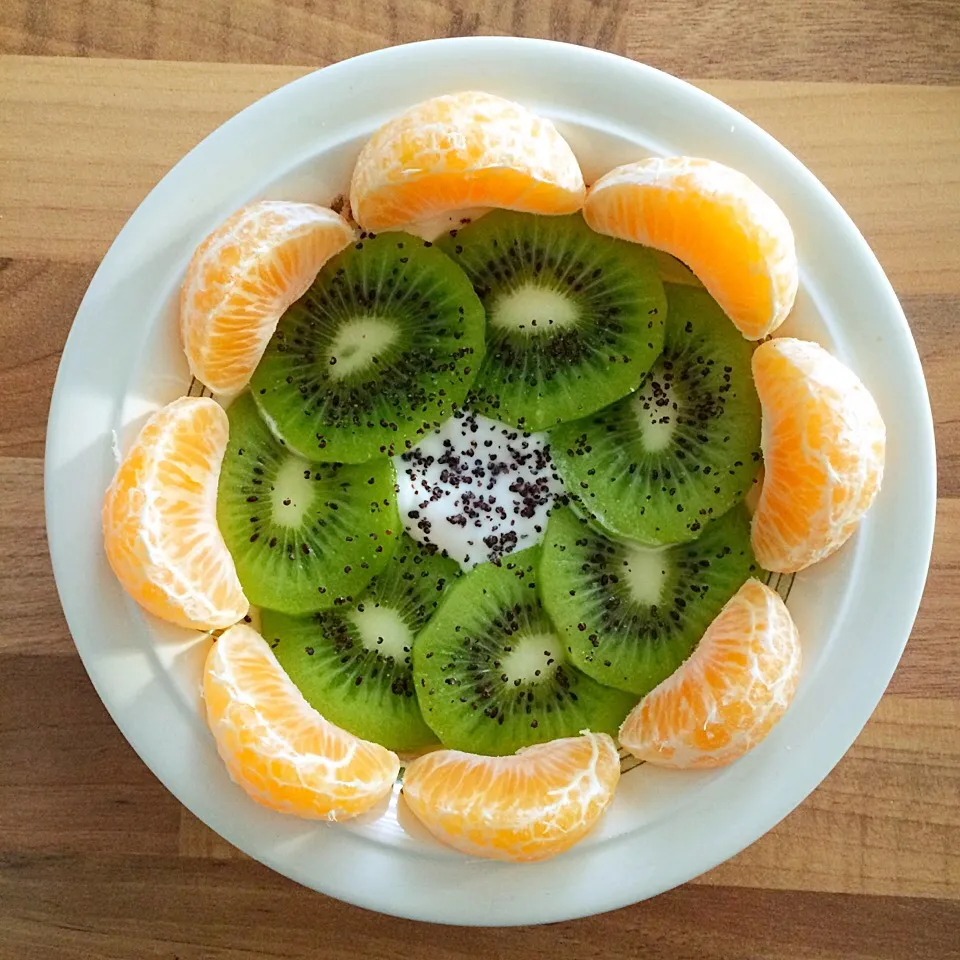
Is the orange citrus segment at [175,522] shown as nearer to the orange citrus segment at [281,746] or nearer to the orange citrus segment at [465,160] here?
the orange citrus segment at [281,746]

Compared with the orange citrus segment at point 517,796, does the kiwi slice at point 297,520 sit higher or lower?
higher

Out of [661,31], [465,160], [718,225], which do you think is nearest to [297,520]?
[465,160]

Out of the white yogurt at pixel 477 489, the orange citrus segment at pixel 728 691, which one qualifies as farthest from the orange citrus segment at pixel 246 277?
the orange citrus segment at pixel 728 691

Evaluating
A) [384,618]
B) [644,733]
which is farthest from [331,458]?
[644,733]

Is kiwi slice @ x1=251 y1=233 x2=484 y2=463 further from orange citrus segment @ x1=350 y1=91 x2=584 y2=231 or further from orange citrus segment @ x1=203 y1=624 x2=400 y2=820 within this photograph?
orange citrus segment @ x1=203 y1=624 x2=400 y2=820

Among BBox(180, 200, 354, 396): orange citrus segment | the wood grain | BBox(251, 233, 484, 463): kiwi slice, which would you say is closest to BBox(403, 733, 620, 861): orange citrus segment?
BBox(251, 233, 484, 463): kiwi slice

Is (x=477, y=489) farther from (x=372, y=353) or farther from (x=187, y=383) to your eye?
(x=187, y=383)

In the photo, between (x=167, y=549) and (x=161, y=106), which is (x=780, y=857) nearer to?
(x=167, y=549)
